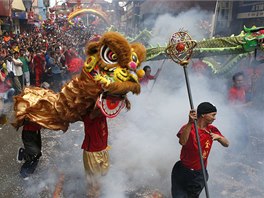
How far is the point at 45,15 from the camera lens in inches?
1864

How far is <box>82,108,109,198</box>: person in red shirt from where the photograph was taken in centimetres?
354

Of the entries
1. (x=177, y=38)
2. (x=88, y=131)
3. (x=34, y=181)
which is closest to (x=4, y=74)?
(x=34, y=181)

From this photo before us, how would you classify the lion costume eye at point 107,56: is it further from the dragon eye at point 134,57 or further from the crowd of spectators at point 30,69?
the crowd of spectators at point 30,69

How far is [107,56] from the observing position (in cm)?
319

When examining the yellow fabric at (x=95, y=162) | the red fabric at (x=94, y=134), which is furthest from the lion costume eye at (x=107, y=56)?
the yellow fabric at (x=95, y=162)

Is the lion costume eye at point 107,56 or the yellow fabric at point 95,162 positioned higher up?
the lion costume eye at point 107,56

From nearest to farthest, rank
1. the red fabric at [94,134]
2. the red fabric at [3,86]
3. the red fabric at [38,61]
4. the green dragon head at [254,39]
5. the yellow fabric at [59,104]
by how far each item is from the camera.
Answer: the yellow fabric at [59,104]
the red fabric at [94,134]
the green dragon head at [254,39]
the red fabric at [3,86]
the red fabric at [38,61]

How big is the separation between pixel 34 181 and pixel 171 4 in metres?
13.3

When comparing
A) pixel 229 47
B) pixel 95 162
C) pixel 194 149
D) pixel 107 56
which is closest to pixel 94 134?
pixel 95 162

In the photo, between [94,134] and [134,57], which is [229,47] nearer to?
[134,57]

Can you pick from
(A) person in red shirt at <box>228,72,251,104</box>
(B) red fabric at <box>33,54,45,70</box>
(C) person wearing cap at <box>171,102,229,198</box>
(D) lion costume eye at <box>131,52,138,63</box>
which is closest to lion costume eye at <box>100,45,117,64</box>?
(D) lion costume eye at <box>131,52,138,63</box>

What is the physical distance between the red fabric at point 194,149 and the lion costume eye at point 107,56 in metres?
0.98

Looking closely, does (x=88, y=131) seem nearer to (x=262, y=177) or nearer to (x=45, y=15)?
(x=262, y=177)

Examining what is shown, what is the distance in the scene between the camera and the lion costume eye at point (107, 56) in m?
3.18
